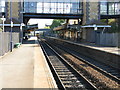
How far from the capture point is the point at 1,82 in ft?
23.9

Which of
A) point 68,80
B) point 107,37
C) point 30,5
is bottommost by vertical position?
point 68,80

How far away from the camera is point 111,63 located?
16.0 m

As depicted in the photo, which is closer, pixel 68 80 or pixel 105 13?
pixel 68 80

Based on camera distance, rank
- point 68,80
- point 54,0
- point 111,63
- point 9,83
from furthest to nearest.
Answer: point 54,0
point 111,63
point 68,80
point 9,83

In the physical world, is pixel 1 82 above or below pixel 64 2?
below

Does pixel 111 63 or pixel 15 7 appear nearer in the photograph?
pixel 111 63

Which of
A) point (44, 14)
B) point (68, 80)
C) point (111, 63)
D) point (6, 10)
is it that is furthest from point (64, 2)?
point (68, 80)

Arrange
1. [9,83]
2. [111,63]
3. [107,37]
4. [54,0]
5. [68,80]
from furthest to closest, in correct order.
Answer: [54,0] < [107,37] < [111,63] < [68,80] < [9,83]

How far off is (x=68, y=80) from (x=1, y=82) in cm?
388

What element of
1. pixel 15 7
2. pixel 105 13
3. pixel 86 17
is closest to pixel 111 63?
pixel 86 17

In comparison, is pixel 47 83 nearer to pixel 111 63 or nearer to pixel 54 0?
pixel 111 63

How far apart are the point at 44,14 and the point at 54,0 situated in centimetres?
445

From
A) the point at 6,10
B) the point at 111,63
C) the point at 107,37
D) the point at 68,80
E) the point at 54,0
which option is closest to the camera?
the point at 68,80

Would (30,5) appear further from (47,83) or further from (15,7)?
(47,83)
